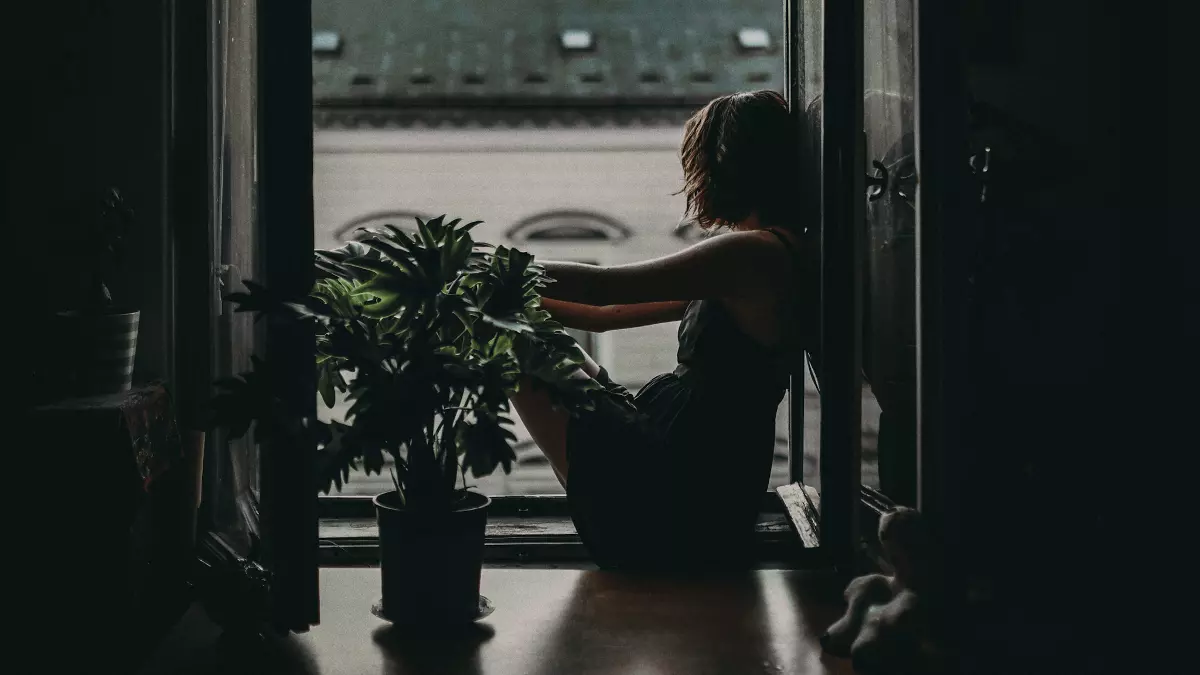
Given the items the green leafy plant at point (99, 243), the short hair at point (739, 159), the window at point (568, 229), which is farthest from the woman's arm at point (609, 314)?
the window at point (568, 229)

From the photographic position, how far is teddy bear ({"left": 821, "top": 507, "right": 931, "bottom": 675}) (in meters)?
1.50

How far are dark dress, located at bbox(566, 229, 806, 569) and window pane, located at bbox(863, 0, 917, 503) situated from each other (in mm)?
220

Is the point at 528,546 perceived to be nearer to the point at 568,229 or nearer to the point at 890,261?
the point at 890,261

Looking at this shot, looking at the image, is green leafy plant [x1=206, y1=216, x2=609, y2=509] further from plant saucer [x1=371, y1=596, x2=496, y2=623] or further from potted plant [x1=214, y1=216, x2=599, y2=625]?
plant saucer [x1=371, y1=596, x2=496, y2=623]

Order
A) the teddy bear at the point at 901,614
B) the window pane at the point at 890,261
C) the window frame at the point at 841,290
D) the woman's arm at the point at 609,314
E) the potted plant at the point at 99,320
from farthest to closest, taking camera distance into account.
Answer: the woman's arm at the point at 609,314, the window frame at the point at 841,290, the window pane at the point at 890,261, the potted plant at the point at 99,320, the teddy bear at the point at 901,614

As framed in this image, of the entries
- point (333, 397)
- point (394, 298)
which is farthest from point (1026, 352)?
point (333, 397)

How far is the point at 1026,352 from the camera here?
5.46 ft

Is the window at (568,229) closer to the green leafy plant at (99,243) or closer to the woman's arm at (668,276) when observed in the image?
the woman's arm at (668,276)

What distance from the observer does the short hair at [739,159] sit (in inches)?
81.4

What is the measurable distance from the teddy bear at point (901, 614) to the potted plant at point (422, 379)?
0.57 meters

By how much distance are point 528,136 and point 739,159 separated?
12.4 ft

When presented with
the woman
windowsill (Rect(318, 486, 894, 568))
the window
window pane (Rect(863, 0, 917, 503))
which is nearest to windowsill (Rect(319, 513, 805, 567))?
windowsill (Rect(318, 486, 894, 568))

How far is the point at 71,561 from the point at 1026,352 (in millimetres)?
1639

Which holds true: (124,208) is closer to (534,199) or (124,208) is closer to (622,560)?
(622,560)
